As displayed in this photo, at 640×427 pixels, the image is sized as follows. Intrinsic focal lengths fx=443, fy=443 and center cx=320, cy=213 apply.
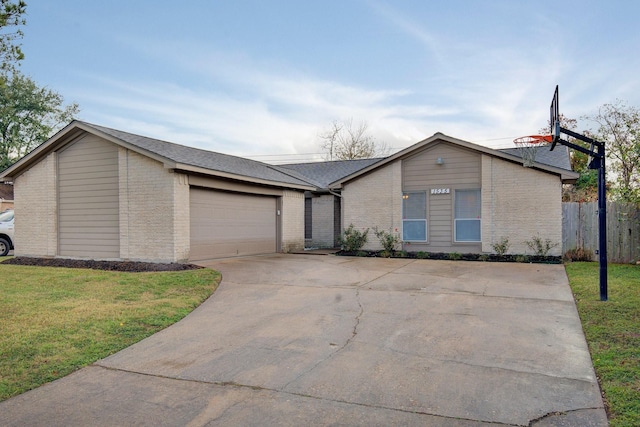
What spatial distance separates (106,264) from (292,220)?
769 centimetres

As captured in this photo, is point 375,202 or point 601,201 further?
point 375,202

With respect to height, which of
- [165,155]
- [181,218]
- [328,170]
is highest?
[328,170]

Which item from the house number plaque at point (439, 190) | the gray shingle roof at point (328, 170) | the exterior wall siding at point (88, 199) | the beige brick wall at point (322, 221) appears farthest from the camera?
the gray shingle roof at point (328, 170)

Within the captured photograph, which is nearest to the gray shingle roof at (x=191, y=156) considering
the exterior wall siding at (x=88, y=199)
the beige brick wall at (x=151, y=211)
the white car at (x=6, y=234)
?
the beige brick wall at (x=151, y=211)

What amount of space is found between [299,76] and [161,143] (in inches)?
247

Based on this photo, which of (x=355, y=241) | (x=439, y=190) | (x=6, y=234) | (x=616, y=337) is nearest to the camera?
(x=616, y=337)

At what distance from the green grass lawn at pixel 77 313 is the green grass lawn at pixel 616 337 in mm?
5399

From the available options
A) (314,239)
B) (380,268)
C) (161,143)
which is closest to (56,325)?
(380,268)

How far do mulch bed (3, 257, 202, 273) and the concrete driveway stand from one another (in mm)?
3973

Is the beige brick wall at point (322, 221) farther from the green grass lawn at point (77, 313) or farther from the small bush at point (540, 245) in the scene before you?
the green grass lawn at point (77, 313)

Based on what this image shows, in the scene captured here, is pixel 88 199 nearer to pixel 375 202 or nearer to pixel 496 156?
pixel 375 202

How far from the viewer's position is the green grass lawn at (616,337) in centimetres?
373

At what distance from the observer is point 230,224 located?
15.0 m

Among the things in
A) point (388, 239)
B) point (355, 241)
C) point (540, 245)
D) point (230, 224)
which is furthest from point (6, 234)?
point (540, 245)
